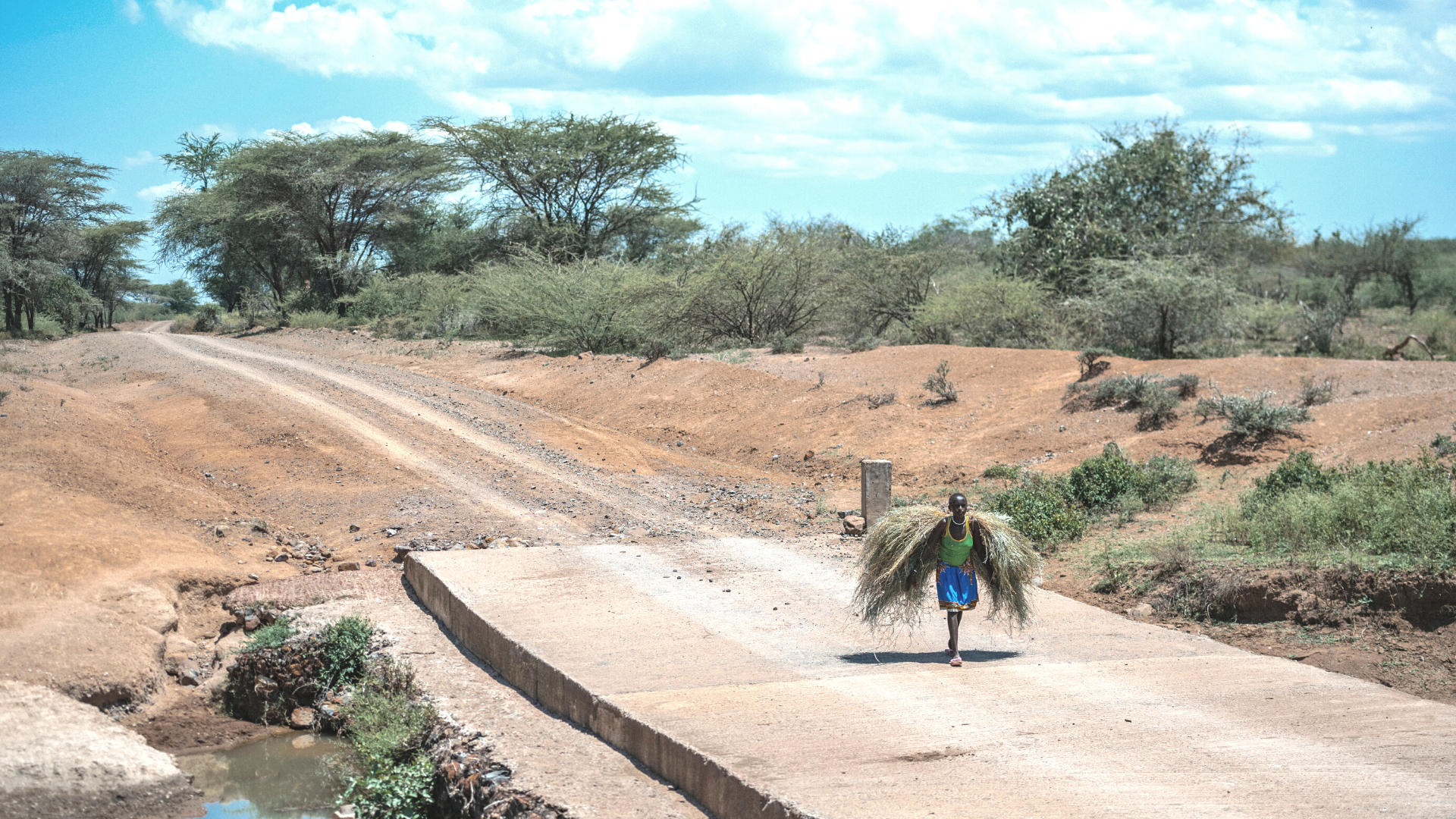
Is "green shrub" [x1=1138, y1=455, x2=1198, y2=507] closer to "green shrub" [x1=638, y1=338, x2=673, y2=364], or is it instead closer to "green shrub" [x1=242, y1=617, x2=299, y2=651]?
"green shrub" [x1=242, y1=617, x2=299, y2=651]

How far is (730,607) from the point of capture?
9.53 m

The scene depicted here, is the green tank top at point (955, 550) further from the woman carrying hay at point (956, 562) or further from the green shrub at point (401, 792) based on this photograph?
the green shrub at point (401, 792)

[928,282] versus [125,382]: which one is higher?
[928,282]

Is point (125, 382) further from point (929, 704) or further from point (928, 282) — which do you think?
point (929, 704)

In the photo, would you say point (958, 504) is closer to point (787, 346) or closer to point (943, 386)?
point (943, 386)

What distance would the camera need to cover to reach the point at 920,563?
301 inches

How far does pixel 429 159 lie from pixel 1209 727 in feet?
135

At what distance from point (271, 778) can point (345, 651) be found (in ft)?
3.89

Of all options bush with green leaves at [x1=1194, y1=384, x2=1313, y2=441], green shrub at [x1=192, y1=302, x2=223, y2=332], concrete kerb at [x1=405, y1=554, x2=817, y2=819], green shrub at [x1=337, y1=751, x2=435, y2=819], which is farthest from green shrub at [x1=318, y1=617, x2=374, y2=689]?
green shrub at [x1=192, y1=302, x2=223, y2=332]

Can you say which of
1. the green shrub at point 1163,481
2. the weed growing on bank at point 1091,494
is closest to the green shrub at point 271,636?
the weed growing on bank at point 1091,494

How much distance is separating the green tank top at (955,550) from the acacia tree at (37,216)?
41.7 m

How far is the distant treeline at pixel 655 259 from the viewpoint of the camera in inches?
944

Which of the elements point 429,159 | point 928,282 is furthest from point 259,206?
point 928,282

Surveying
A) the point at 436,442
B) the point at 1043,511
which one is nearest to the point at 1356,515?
the point at 1043,511
